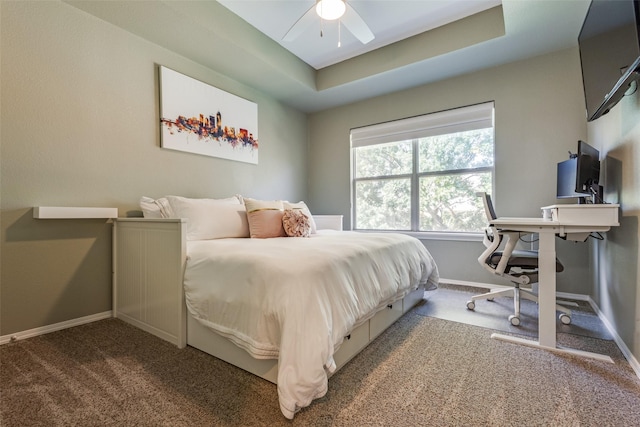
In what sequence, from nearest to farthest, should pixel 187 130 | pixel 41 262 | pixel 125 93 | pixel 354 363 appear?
pixel 354 363
pixel 41 262
pixel 125 93
pixel 187 130

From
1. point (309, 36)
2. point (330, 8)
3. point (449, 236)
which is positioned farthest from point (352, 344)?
point (309, 36)

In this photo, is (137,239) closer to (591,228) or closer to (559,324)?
(591,228)

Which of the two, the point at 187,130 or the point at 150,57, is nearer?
the point at 150,57

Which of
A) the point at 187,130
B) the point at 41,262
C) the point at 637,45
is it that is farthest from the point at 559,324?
the point at 41,262

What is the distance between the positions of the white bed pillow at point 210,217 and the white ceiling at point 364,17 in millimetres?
1760

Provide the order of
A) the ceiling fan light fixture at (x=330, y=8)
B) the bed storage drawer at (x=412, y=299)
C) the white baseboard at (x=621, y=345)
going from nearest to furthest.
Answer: the white baseboard at (x=621, y=345), the ceiling fan light fixture at (x=330, y=8), the bed storage drawer at (x=412, y=299)

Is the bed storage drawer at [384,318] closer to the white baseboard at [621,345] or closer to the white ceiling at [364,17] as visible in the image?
the white baseboard at [621,345]

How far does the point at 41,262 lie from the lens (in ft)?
6.47

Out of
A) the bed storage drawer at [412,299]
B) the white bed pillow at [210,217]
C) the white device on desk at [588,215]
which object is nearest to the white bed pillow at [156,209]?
the white bed pillow at [210,217]

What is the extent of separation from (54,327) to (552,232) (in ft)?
11.5

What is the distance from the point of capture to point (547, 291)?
176 cm

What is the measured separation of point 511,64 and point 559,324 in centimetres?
263

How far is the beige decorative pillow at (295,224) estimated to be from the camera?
2469 millimetres

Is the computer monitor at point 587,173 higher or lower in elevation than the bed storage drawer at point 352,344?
higher
